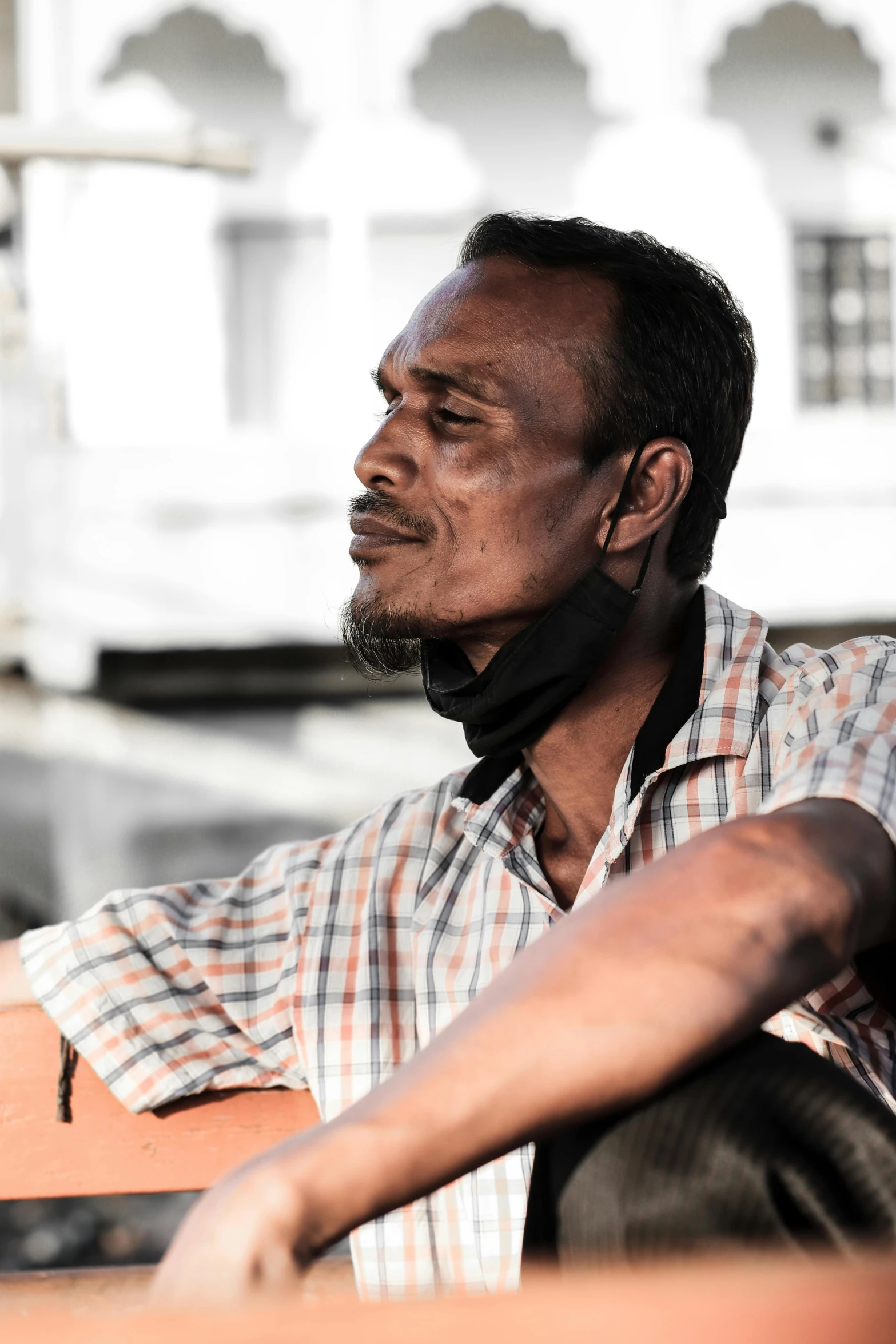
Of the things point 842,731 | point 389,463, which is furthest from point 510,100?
point 842,731

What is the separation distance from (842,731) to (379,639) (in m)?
0.75

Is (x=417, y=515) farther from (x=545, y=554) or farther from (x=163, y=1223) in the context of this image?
(x=163, y=1223)

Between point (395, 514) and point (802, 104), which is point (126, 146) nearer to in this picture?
point (802, 104)

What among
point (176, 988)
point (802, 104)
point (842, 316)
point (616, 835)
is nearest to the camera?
point (616, 835)

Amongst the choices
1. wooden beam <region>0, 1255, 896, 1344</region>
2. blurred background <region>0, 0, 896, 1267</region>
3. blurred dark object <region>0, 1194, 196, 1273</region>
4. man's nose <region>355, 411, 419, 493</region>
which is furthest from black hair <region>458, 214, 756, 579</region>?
blurred background <region>0, 0, 896, 1267</region>

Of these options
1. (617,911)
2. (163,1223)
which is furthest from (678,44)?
(617,911)

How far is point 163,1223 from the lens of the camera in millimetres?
6523

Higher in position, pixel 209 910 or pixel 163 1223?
pixel 209 910

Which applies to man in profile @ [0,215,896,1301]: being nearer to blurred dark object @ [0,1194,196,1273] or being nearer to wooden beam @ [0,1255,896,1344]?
wooden beam @ [0,1255,896,1344]

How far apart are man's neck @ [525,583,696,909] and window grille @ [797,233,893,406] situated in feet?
28.5

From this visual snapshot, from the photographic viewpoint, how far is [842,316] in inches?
398

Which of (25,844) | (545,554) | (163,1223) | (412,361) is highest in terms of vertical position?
(412,361)

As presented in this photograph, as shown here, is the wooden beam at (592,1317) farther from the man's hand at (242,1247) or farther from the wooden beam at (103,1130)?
the wooden beam at (103,1130)

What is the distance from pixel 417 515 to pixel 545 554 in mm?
175
